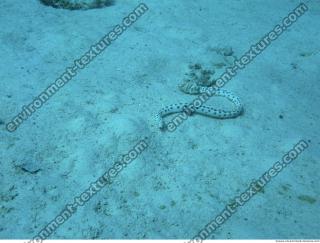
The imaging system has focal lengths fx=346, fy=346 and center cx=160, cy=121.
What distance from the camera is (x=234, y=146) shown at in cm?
812

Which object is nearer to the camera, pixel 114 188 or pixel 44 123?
pixel 114 188

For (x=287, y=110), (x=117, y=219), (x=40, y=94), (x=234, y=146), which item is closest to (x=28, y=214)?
(x=117, y=219)

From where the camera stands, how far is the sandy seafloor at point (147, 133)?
6.41m

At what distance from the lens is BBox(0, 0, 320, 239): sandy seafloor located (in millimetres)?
6410

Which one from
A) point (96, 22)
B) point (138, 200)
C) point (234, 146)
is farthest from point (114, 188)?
point (96, 22)

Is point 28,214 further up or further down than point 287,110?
further down

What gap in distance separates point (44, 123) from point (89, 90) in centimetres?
169

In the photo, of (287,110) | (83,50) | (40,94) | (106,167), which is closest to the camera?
(106,167)

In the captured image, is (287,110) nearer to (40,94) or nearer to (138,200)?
(138,200)

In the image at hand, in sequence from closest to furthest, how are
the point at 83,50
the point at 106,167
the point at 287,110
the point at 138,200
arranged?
the point at 138,200 → the point at 106,167 → the point at 287,110 → the point at 83,50

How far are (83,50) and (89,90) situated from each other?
82.6 inches

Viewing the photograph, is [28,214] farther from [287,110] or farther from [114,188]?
[287,110]

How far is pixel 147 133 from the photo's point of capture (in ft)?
26.5

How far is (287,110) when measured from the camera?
945 cm
